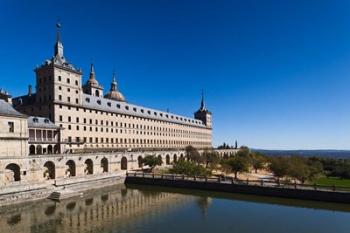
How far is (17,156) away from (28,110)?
2617 cm

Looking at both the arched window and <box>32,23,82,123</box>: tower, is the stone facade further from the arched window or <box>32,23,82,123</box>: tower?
the arched window

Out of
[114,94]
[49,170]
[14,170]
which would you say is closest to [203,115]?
[114,94]

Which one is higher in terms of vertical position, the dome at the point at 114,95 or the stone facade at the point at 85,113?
the dome at the point at 114,95

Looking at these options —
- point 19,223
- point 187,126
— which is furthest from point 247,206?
point 187,126

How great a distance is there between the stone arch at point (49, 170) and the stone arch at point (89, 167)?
816 cm

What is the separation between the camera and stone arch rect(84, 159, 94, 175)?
53.6 metres

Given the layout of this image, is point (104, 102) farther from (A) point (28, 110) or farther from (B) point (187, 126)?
(B) point (187, 126)

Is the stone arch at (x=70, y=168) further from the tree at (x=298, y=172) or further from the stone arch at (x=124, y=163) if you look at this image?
the tree at (x=298, y=172)

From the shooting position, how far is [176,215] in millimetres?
31250

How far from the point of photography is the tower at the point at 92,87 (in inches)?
3637

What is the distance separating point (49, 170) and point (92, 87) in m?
50.3

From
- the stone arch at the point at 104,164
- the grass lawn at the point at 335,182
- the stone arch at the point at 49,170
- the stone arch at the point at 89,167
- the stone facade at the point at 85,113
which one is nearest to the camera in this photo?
the stone arch at the point at 49,170

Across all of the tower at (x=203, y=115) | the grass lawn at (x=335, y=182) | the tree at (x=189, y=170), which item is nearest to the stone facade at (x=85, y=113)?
the tree at (x=189, y=170)

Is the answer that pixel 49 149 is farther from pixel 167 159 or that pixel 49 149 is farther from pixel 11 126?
pixel 167 159
